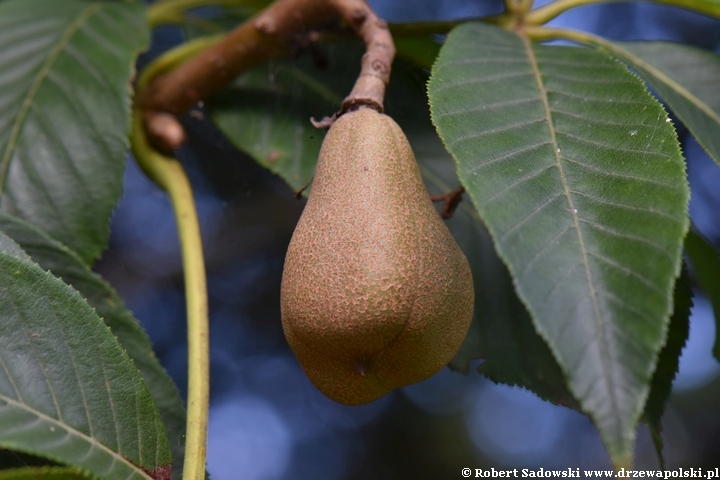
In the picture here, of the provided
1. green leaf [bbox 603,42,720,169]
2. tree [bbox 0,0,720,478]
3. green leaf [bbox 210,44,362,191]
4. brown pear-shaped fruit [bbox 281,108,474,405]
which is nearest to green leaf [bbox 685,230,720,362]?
tree [bbox 0,0,720,478]

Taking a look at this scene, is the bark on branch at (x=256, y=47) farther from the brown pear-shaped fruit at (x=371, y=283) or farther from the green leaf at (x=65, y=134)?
the brown pear-shaped fruit at (x=371, y=283)

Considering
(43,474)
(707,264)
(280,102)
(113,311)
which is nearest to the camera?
(43,474)

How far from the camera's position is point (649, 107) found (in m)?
0.66

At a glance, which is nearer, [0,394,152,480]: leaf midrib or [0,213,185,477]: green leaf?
[0,394,152,480]: leaf midrib

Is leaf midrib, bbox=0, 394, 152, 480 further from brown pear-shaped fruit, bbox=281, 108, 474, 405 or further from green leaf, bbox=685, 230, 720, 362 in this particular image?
green leaf, bbox=685, 230, 720, 362

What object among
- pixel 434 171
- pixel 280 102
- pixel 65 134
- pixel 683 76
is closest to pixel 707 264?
pixel 683 76

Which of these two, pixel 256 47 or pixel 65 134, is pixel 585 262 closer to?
pixel 256 47

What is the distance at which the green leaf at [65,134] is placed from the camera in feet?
2.98

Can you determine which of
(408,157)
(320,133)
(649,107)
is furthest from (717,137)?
(320,133)

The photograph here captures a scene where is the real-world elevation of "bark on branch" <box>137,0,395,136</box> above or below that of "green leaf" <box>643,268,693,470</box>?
above

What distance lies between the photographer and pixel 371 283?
1.87 feet

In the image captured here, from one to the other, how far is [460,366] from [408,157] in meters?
0.32

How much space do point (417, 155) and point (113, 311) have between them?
467mm

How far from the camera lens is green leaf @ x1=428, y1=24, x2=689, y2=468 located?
17.8 inches
